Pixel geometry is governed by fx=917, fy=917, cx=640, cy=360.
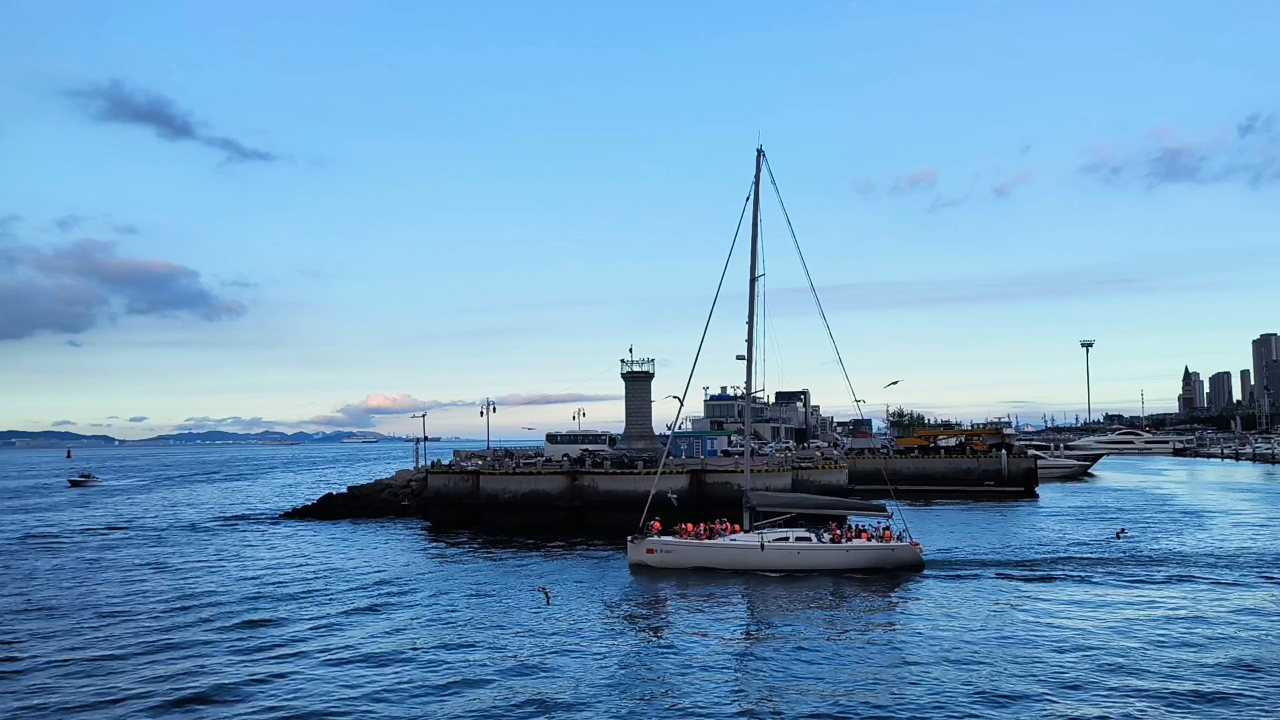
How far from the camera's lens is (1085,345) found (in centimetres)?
16500

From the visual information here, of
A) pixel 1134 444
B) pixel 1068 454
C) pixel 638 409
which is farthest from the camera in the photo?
pixel 1134 444

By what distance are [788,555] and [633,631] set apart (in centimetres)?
993

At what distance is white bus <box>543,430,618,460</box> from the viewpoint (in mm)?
81562

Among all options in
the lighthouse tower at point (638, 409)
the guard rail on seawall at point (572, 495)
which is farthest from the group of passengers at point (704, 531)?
the lighthouse tower at point (638, 409)

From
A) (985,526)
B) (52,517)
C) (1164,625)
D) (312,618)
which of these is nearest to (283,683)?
(312,618)

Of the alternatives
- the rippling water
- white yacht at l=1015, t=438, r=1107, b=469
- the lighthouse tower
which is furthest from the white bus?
white yacht at l=1015, t=438, r=1107, b=469

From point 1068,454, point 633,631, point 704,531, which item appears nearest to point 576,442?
point 704,531

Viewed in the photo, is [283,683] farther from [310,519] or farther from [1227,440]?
[1227,440]

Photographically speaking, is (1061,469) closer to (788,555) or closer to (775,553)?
(788,555)

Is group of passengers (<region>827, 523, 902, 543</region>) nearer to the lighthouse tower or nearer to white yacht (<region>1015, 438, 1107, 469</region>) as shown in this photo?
the lighthouse tower

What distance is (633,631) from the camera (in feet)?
94.4

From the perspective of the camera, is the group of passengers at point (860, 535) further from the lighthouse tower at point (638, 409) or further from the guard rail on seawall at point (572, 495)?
the lighthouse tower at point (638, 409)

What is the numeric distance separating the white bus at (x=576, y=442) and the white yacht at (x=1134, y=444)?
351 ft

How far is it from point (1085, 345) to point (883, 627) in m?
155
